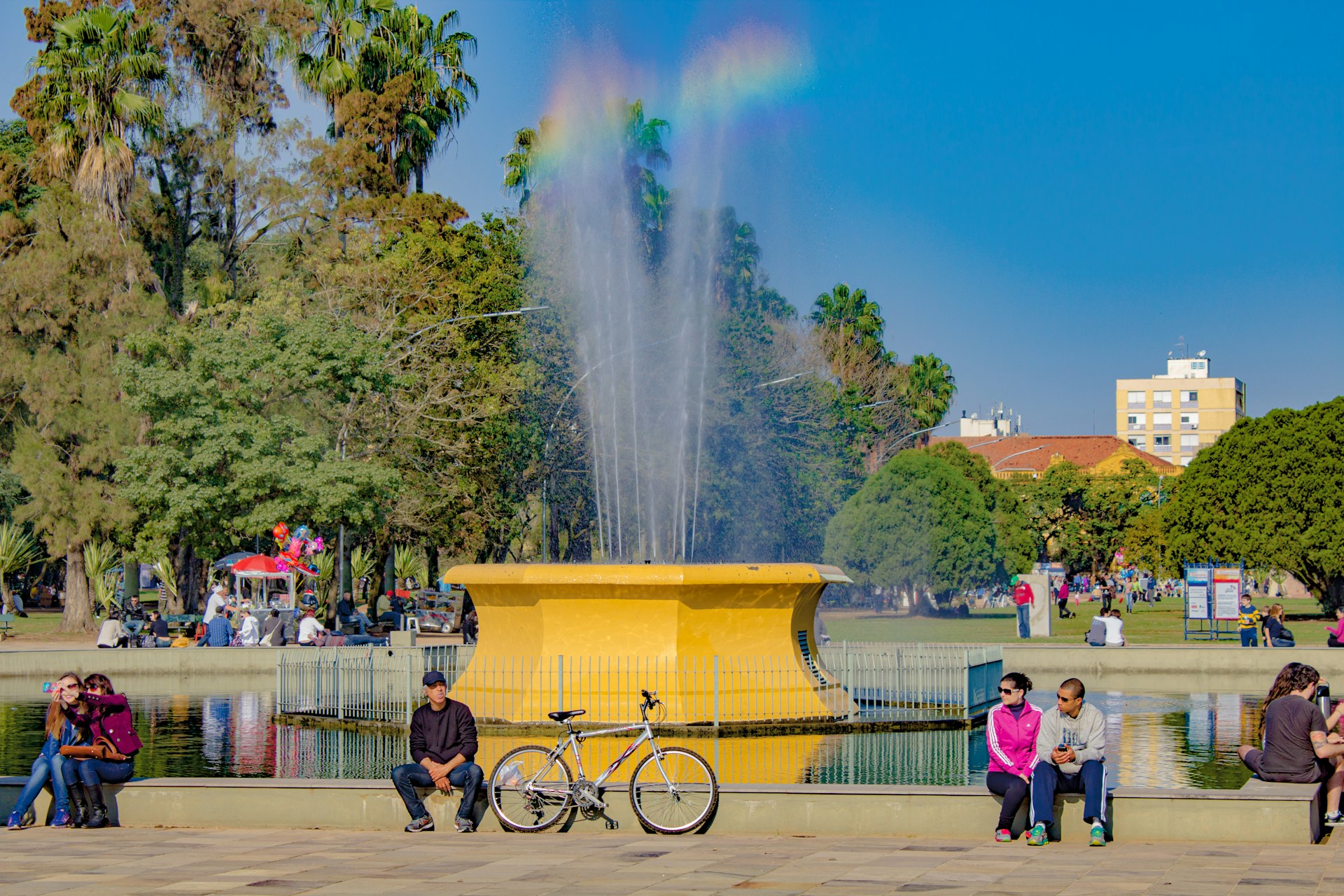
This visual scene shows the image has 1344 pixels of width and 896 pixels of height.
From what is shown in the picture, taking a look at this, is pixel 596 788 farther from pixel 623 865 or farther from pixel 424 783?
pixel 623 865

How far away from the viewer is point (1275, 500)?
54656 millimetres

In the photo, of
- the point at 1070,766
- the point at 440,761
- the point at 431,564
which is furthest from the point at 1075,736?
the point at 431,564

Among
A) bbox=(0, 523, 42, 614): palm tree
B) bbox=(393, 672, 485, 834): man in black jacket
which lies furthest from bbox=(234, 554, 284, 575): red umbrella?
bbox=(393, 672, 485, 834): man in black jacket

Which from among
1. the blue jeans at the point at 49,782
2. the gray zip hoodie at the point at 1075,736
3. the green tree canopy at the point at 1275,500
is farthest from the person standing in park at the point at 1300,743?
the green tree canopy at the point at 1275,500

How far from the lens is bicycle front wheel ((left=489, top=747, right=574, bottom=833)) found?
11547 millimetres

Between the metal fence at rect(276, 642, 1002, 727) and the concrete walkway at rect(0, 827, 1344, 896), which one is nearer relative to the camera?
the concrete walkway at rect(0, 827, 1344, 896)

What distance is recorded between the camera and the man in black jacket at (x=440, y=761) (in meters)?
11.6

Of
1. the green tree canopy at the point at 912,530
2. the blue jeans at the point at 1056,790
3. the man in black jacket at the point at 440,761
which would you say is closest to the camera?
the blue jeans at the point at 1056,790

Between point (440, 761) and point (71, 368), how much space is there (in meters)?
36.4

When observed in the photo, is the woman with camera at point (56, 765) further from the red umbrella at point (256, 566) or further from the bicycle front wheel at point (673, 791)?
the red umbrella at point (256, 566)

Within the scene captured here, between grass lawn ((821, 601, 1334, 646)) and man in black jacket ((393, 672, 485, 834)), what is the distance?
24.5 m

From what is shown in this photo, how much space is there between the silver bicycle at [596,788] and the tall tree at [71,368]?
3422 cm

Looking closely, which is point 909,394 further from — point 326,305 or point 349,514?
point 349,514

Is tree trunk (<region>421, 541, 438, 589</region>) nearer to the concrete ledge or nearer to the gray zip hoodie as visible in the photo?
the concrete ledge
